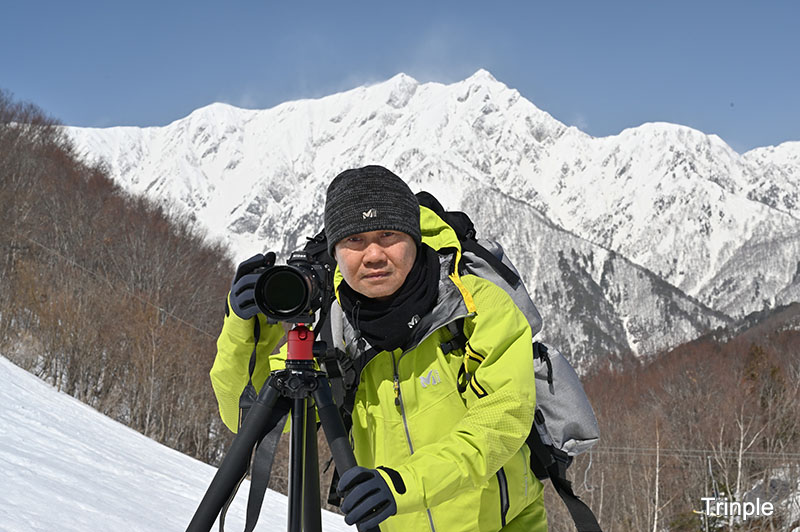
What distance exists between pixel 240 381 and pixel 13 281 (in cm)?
2803

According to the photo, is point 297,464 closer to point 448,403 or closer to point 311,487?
point 311,487

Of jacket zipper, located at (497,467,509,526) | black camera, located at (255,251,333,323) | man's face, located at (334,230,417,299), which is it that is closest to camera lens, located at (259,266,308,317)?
black camera, located at (255,251,333,323)

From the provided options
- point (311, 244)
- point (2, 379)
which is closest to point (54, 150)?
point (2, 379)

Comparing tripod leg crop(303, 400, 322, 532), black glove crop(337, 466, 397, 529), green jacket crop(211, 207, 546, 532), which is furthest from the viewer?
tripod leg crop(303, 400, 322, 532)

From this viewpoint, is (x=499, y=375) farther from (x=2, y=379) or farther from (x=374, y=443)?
(x=2, y=379)

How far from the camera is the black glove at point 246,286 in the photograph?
194 centimetres

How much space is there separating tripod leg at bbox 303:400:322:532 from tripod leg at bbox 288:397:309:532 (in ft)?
0.11

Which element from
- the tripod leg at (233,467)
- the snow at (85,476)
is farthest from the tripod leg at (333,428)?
the snow at (85,476)

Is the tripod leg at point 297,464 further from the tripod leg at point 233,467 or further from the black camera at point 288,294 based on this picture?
the black camera at point 288,294

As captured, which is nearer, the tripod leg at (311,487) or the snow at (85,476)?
the tripod leg at (311,487)

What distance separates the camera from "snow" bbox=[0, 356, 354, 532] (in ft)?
12.6

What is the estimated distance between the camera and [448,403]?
6.34ft

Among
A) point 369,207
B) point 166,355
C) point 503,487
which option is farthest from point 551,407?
point 166,355

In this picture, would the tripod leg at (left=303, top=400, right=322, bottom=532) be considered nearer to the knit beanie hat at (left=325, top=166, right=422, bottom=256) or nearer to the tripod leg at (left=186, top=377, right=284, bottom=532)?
the tripod leg at (left=186, top=377, right=284, bottom=532)
